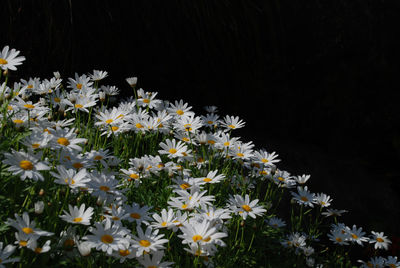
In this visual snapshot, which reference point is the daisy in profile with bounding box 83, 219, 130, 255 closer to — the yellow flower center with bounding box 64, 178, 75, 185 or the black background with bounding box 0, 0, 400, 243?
the yellow flower center with bounding box 64, 178, 75, 185

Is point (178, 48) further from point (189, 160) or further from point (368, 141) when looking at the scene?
point (368, 141)

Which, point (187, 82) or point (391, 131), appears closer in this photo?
point (187, 82)

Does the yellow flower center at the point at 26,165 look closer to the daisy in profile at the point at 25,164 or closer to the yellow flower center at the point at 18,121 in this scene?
the daisy in profile at the point at 25,164

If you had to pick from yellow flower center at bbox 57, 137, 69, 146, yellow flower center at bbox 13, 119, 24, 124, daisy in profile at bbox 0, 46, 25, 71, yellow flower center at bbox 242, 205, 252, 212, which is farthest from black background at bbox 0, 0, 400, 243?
yellow flower center at bbox 242, 205, 252, 212

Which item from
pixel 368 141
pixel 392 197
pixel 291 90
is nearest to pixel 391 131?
pixel 368 141

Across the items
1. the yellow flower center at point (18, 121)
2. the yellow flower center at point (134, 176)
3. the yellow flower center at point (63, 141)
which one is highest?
the yellow flower center at point (18, 121)

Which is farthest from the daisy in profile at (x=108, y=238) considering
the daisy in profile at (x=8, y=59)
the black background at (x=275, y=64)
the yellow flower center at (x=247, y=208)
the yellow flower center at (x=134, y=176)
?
the black background at (x=275, y=64)

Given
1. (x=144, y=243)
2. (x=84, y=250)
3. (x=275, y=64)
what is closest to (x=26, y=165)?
(x=84, y=250)
